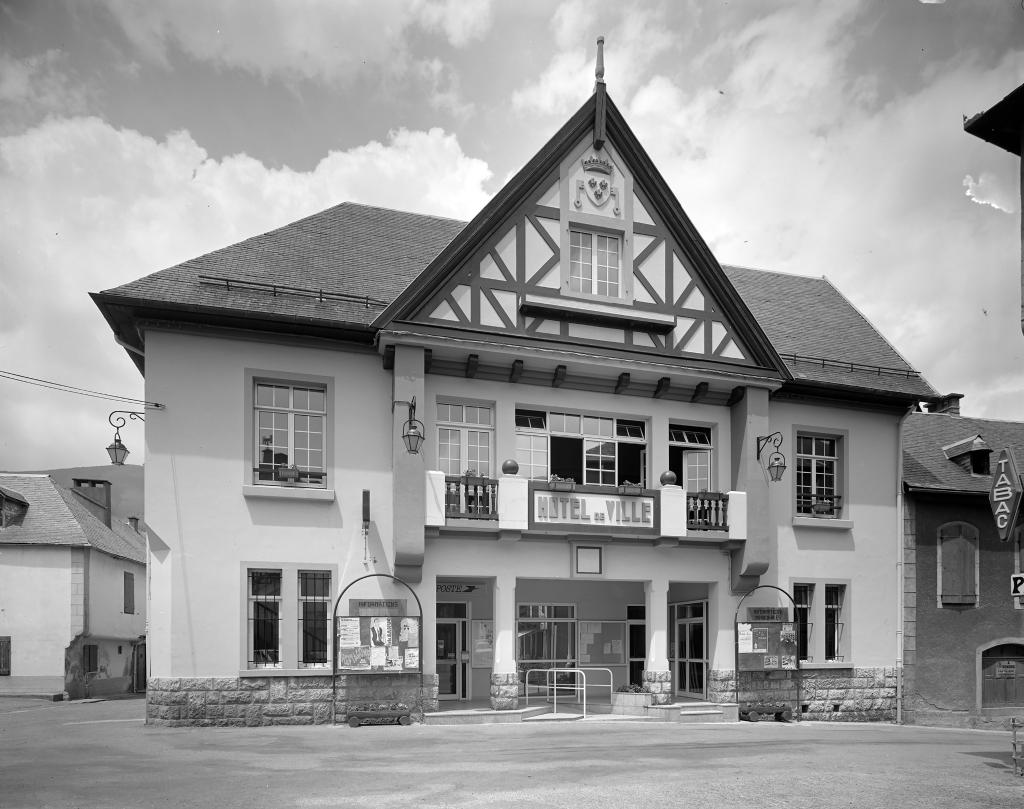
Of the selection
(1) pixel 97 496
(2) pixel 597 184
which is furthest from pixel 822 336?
(1) pixel 97 496

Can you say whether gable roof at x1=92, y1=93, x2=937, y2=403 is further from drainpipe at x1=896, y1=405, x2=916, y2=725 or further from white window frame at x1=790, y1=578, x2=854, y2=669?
white window frame at x1=790, y1=578, x2=854, y2=669

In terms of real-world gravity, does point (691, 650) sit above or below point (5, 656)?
above

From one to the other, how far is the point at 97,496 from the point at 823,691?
3088 centimetres

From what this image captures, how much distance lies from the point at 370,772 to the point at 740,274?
1748cm

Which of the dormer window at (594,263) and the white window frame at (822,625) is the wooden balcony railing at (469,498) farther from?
the white window frame at (822,625)

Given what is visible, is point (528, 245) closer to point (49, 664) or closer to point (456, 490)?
point (456, 490)

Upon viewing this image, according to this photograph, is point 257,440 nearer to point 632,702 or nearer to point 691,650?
point 632,702

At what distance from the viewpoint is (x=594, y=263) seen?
19.1m

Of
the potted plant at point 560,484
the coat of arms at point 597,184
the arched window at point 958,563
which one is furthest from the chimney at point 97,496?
the arched window at point 958,563

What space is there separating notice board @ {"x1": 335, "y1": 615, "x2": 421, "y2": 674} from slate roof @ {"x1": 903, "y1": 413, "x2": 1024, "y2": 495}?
12.2 metres

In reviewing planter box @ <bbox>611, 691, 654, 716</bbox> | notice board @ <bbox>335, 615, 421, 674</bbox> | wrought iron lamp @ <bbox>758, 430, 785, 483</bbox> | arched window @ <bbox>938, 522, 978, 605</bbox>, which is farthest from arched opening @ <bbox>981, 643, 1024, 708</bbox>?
notice board @ <bbox>335, 615, 421, 674</bbox>

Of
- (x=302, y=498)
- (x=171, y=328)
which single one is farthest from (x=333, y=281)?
(x=302, y=498)

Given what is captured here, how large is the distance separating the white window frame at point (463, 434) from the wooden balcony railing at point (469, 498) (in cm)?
51

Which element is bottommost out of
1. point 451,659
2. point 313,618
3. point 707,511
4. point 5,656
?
point 5,656
